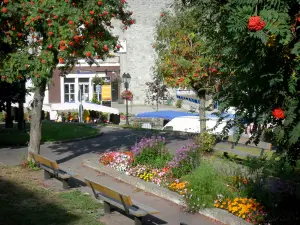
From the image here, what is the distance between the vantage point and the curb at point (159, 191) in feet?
28.9

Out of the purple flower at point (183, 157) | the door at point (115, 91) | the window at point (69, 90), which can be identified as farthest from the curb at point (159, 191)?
the door at point (115, 91)

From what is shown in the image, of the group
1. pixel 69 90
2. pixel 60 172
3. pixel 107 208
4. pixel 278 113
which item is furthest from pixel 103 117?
pixel 278 113

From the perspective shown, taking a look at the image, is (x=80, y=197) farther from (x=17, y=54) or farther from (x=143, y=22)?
(x=143, y=22)

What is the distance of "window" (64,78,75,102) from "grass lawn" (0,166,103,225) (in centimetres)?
3893

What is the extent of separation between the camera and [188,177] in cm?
1045

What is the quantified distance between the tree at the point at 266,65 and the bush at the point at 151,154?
6.66 metres

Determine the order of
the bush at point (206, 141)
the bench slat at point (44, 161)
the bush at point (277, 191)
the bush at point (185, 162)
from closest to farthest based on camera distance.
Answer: the bush at point (277, 191)
the bush at point (185, 162)
the bench slat at point (44, 161)
the bush at point (206, 141)

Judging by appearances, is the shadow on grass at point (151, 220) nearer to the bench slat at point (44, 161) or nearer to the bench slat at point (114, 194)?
the bench slat at point (114, 194)

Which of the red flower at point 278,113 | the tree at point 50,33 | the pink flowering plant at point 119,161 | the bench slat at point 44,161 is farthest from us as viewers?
the pink flowering plant at point 119,161

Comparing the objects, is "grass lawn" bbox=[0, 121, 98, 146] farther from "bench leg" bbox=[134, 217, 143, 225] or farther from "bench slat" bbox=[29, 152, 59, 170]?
"bench leg" bbox=[134, 217, 143, 225]

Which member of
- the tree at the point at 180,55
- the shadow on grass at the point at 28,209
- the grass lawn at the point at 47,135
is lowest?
the shadow on grass at the point at 28,209

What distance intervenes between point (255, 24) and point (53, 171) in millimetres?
8396

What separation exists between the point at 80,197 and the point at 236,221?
3523mm

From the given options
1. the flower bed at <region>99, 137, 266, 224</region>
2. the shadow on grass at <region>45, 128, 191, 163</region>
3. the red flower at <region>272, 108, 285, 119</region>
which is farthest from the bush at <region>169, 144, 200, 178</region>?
the red flower at <region>272, 108, 285, 119</region>
